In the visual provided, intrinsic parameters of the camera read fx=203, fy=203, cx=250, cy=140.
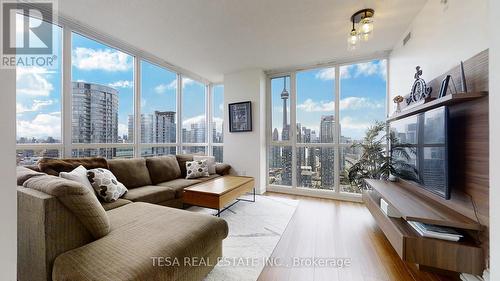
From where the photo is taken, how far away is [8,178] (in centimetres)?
58

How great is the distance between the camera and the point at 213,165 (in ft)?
13.0

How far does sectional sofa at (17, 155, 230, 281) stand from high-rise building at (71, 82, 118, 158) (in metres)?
1.39

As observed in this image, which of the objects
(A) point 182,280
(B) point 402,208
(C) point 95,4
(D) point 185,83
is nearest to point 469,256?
(B) point 402,208

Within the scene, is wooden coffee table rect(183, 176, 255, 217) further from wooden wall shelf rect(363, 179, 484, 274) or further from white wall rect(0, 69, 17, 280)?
white wall rect(0, 69, 17, 280)

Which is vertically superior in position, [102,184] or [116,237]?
[102,184]

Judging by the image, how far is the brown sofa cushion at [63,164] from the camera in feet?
6.99

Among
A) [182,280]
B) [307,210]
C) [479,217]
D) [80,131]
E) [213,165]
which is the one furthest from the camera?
[213,165]

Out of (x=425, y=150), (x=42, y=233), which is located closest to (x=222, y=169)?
(x=42, y=233)

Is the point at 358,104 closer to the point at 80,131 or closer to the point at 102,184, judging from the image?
the point at 102,184

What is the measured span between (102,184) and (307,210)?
8.97ft

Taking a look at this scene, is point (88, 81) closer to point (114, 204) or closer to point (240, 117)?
point (114, 204)

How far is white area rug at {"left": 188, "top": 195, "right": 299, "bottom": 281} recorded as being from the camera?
1.71 m

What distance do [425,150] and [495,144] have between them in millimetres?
1564

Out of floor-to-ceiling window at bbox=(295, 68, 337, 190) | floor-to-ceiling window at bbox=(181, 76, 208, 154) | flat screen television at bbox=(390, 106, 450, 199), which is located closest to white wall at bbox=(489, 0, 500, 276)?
flat screen television at bbox=(390, 106, 450, 199)
